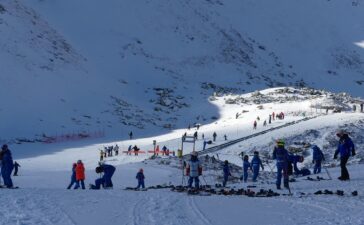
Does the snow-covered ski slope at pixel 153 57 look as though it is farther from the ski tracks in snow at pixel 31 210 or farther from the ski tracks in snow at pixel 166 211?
the ski tracks in snow at pixel 166 211

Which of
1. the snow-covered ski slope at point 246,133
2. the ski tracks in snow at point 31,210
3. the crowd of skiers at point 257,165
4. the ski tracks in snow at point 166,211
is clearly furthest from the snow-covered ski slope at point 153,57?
the ski tracks in snow at point 166,211

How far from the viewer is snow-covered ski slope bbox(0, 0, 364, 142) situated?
70750 millimetres

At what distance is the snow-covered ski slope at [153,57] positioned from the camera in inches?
2785

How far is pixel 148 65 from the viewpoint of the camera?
Result: 318ft

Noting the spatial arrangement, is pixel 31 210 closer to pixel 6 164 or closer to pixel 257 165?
pixel 6 164

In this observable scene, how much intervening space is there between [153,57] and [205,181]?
239 ft

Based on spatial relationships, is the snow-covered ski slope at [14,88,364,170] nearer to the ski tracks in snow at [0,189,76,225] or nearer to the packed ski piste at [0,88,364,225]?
the packed ski piste at [0,88,364,225]

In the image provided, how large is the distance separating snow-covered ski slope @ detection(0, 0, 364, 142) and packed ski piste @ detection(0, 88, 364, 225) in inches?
367

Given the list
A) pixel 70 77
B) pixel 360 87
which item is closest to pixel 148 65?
pixel 70 77

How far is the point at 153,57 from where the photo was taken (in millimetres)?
99562

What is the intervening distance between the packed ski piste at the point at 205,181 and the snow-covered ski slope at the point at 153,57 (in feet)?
30.6

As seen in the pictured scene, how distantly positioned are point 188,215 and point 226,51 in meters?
98.4

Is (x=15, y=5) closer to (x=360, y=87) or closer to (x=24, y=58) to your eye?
(x=24, y=58)

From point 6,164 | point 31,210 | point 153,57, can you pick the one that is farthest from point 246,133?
point 153,57
